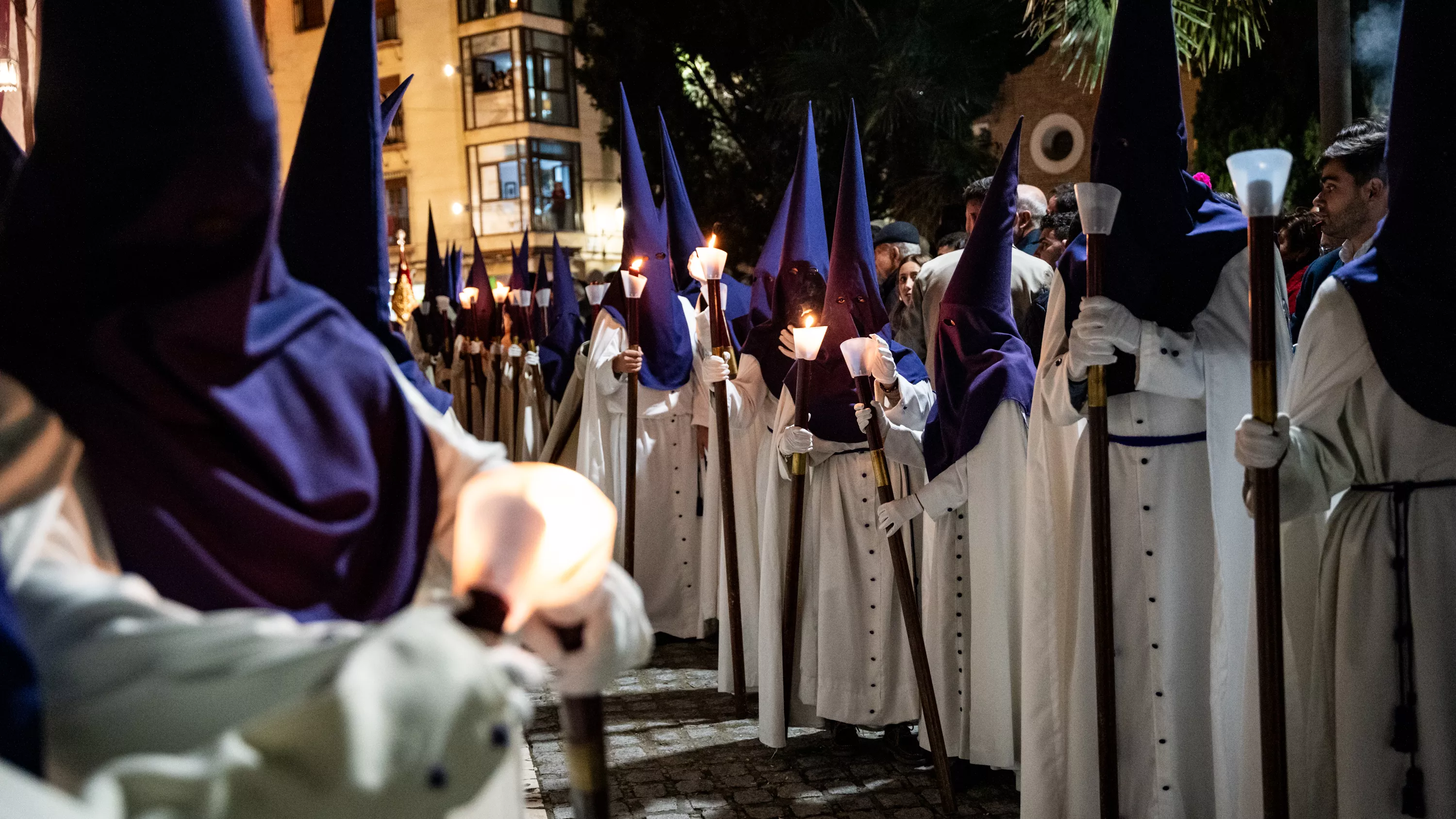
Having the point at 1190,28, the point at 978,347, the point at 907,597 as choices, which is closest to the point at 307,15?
the point at 1190,28

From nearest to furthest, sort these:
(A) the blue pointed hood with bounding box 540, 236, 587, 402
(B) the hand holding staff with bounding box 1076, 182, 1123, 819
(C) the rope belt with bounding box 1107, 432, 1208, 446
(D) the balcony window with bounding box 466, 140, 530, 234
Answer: (B) the hand holding staff with bounding box 1076, 182, 1123, 819 < (C) the rope belt with bounding box 1107, 432, 1208, 446 < (A) the blue pointed hood with bounding box 540, 236, 587, 402 < (D) the balcony window with bounding box 466, 140, 530, 234

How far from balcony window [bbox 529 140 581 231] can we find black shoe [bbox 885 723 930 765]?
30987mm

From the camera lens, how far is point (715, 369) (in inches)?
253

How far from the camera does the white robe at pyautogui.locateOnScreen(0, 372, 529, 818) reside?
1499mm

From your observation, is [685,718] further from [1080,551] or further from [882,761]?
[1080,551]

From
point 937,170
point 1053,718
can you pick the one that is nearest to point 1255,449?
point 1053,718

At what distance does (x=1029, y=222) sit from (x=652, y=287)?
2566 mm

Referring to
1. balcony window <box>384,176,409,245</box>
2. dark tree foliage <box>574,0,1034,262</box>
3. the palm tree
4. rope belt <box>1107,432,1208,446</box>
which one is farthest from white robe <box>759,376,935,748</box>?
balcony window <box>384,176,409,245</box>

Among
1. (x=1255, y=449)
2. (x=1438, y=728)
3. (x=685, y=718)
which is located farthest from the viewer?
(x=685, y=718)

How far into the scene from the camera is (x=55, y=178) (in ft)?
6.37

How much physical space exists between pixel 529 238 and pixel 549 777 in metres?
31.4

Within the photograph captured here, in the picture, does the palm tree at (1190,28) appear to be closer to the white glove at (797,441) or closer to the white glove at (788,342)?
the white glove at (788,342)

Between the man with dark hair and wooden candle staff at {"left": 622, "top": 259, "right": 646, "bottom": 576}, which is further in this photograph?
wooden candle staff at {"left": 622, "top": 259, "right": 646, "bottom": 576}

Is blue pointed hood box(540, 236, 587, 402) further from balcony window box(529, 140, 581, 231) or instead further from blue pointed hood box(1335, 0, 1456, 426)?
balcony window box(529, 140, 581, 231)
